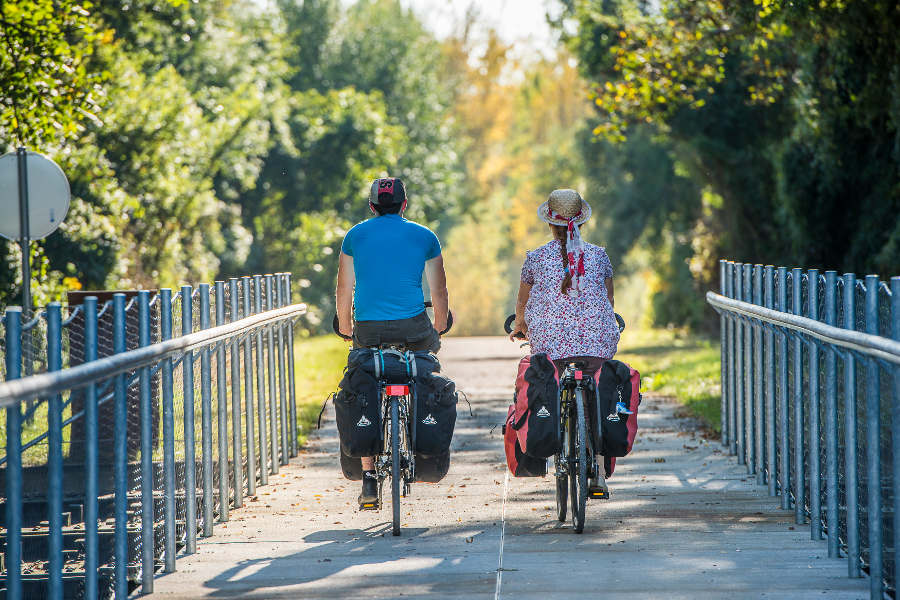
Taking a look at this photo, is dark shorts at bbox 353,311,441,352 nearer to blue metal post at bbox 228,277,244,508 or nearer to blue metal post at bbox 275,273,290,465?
blue metal post at bbox 228,277,244,508

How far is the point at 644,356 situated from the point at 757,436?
16546mm

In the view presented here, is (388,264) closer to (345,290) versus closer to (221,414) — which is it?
(345,290)

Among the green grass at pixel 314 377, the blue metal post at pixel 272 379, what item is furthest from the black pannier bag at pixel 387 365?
the blue metal post at pixel 272 379

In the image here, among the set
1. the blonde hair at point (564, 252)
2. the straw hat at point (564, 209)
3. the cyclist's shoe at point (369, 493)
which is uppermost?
the straw hat at point (564, 209)

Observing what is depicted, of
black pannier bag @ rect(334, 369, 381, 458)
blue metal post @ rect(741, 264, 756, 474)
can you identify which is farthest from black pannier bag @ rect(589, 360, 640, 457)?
blue metal post @ rect(741, 264, 756, 474)

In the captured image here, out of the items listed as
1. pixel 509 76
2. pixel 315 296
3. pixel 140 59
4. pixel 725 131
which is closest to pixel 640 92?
pixel 725 131

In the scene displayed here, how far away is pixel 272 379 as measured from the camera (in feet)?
31.3

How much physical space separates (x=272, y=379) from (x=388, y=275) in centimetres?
240

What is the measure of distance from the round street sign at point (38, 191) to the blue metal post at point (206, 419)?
561 centimetres

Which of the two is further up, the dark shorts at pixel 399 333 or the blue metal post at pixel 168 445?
the dark shorts at pixel 399 333

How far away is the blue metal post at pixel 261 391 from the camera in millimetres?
8953

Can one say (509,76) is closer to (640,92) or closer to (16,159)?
(640,92)

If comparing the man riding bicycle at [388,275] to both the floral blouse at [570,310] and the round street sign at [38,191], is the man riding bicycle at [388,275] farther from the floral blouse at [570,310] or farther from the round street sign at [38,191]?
the round street sign at [38,191]

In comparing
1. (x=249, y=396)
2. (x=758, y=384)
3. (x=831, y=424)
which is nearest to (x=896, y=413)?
(x=831, y=424)
